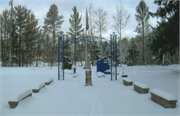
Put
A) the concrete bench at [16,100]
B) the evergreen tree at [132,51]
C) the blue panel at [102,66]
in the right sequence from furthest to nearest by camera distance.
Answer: the evergreen tree at [132,51]
the blue panel at [102,66]
the concrete bench at [16,100]

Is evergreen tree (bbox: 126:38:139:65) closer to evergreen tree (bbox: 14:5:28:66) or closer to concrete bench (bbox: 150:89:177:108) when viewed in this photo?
evergreen tree (bbox: 14:5:28:66)

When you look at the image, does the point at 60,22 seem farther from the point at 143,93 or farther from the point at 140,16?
the point at 143,93

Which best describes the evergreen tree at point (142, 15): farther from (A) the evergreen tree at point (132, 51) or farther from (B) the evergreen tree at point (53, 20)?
(B) the evergreen tree at point (53, 20)

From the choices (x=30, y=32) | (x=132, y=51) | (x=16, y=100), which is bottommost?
(x=16, y=100)

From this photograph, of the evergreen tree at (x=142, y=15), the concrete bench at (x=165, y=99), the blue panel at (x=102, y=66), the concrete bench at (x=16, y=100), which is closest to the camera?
the concrete bench at (x=165, y=99)

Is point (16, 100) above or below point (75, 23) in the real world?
below

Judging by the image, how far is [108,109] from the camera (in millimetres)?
4547

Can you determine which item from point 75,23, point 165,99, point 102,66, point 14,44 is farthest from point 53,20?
point 165,99

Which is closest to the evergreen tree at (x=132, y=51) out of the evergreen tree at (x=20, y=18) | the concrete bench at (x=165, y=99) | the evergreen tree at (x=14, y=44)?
the evergreen tree at (x=20, y=18)

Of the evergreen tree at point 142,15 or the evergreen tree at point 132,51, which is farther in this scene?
the evergreen tree at point 132,51

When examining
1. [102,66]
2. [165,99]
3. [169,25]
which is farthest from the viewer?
[102,66]

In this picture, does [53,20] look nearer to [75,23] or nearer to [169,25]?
[75,23]

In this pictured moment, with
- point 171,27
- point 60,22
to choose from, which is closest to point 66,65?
point 60,22

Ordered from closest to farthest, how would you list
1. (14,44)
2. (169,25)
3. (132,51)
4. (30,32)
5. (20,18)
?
(169,25) → (20,18) → (30,32) → (14,44) → (132,51)
